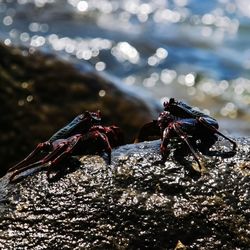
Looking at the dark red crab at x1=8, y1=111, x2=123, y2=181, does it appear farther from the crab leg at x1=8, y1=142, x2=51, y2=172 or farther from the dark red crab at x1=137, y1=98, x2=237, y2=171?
the dark red crab at x1=137, y1=98, x2=237, y2=171

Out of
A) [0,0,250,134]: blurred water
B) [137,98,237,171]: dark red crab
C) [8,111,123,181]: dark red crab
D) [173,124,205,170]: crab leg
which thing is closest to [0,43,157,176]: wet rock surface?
[0,0,250,134]: blurred water

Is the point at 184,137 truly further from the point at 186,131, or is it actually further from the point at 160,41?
the point at 160,41

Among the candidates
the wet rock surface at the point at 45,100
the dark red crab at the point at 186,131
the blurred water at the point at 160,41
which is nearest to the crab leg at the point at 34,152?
the dark red crab at the point at 186,131

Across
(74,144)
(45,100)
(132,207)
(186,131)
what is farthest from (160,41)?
(132,207)

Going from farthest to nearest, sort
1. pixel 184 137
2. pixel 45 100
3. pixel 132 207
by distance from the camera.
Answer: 1. pixel 45 100
2. pixel 184 137
3. pixel 132 207

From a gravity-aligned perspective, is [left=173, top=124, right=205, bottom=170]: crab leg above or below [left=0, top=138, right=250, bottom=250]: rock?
above

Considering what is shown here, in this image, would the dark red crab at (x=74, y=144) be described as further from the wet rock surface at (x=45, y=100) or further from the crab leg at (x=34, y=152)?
the wet rock surface at (x=45, y=100)

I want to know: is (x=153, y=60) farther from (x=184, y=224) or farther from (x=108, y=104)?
(x=184, y=224)
